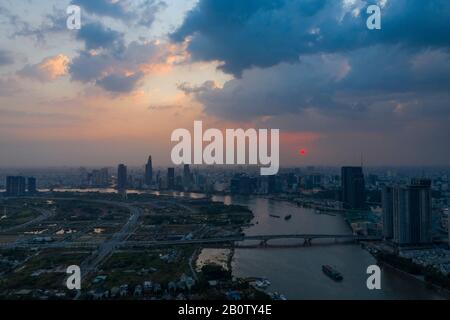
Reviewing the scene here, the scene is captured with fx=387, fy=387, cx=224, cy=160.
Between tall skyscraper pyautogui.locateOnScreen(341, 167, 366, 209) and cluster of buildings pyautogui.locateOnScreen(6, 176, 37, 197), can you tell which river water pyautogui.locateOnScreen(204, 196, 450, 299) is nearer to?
tall skyscraper pyautogui.locateOnScreen(341, 167, 366, 209)

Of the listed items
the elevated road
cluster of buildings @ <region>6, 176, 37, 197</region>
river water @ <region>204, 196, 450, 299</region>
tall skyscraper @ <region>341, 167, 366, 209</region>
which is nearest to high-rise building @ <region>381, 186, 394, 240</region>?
the elevated road

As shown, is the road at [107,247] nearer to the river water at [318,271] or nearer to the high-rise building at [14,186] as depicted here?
the river water at [318,271]

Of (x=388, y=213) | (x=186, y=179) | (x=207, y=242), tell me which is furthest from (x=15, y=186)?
(x=388, y=213)

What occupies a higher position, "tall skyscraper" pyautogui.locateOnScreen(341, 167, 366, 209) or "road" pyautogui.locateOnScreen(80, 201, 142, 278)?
"tall skyscraper" pyautogui.locateOnScreen(341, 167, 366, 209)

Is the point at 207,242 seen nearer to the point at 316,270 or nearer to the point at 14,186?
the point at 316,270

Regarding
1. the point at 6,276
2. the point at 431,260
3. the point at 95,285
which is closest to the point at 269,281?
the point at 95,285
